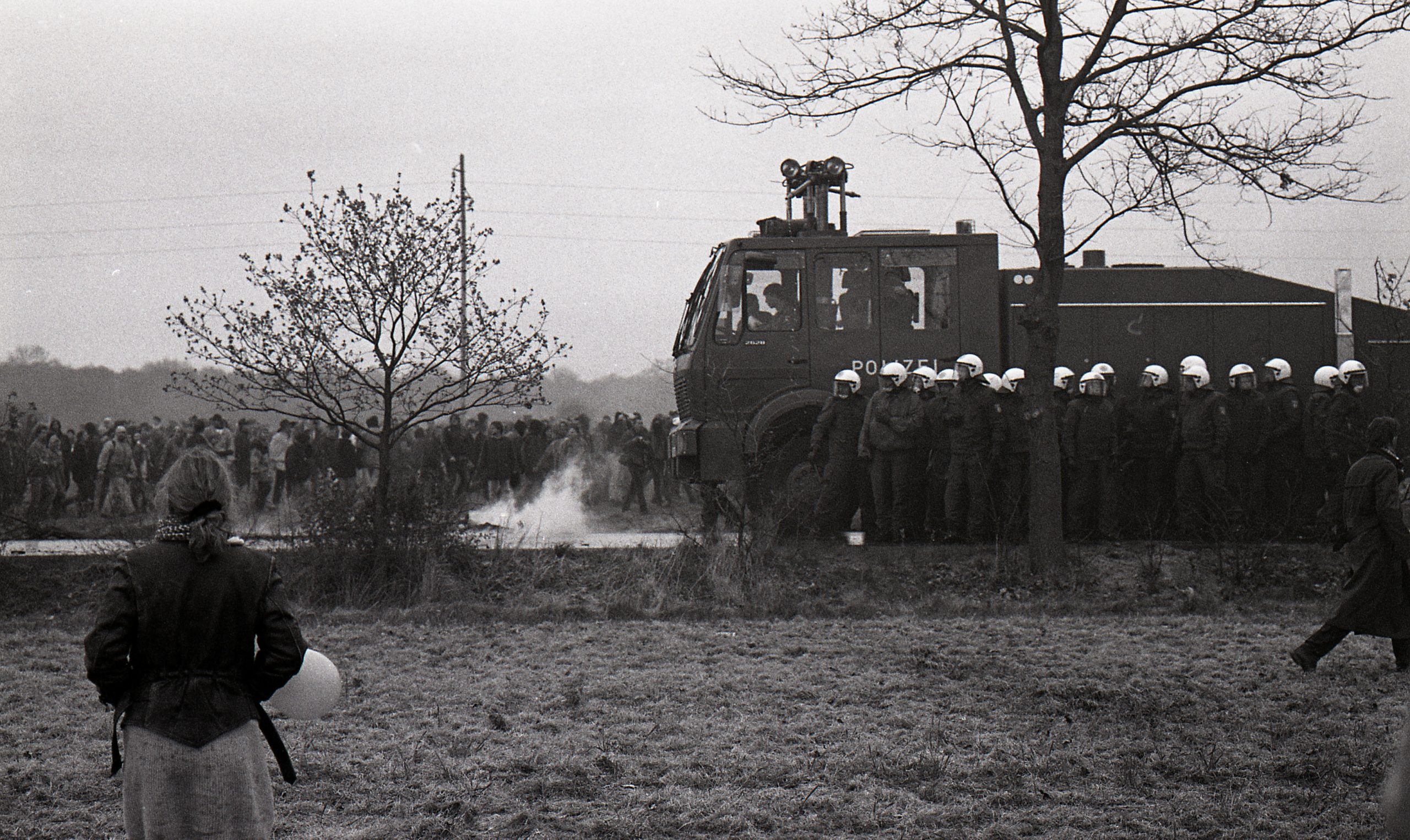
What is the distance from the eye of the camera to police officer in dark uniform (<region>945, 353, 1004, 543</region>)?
12.9 metres

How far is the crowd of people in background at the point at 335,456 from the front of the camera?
19516mm

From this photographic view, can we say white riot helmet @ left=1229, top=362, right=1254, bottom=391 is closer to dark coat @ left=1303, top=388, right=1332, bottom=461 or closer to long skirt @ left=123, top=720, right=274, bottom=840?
dark coat @ left=1303, top=388, right=1332, bottom=461

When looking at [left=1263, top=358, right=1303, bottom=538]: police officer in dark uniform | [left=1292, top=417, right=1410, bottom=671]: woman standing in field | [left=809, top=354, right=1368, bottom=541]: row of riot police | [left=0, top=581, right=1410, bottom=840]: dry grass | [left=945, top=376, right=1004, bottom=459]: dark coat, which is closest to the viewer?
[left=0, top=581, right=1410, bottom=840]: dry grass

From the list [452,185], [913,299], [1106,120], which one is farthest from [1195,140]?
[452,185]

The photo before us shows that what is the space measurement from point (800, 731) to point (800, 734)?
66 millimetres

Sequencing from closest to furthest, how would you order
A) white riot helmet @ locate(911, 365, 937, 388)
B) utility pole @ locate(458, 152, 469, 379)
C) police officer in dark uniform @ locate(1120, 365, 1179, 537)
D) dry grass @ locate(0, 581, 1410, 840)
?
dry grass @ locate(0, 581, 1410, 840), utility pole @ locate(458, 152, 469, 379), police officer in dark uniform @ locate(1120, 365, 1179, 537), white riot helmet @ locate(911, 365, 937, 388)

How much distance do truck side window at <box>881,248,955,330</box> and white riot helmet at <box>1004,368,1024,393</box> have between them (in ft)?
2.71

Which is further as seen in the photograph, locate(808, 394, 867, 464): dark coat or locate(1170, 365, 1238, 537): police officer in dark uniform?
locate(808, 394, 867, 464): dark coat

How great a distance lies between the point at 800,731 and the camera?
6945 mm

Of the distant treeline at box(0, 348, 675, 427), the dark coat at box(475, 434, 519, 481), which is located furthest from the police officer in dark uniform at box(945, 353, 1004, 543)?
the distant treeline at box(0, 348, 675, 427)

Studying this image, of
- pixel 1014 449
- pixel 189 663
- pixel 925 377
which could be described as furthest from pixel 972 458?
pixel 189 663

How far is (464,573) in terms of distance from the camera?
38.0ft

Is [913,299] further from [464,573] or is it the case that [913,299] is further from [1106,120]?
[464,573]

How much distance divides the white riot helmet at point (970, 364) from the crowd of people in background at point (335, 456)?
274 inches
